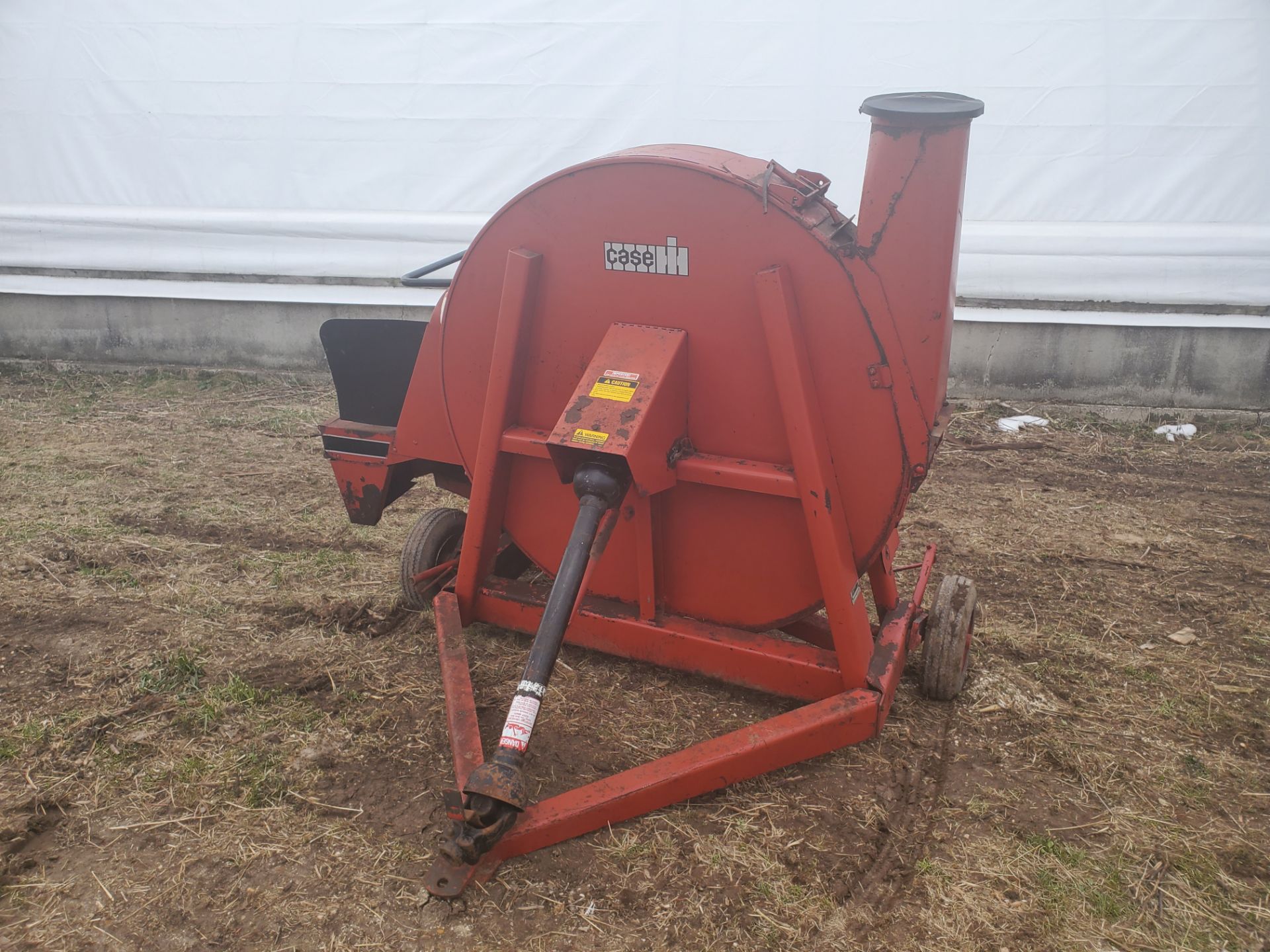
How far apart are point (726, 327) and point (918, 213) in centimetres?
69

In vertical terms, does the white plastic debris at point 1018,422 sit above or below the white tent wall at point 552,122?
below

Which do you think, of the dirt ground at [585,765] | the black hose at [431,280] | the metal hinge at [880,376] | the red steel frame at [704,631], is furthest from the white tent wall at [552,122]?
the metal hinge at [880,376]

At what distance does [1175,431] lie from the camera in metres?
7.36

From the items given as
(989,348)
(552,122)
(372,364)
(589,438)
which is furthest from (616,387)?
(552,122)

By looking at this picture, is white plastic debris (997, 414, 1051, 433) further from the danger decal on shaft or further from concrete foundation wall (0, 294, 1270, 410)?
the danger decal on shaft

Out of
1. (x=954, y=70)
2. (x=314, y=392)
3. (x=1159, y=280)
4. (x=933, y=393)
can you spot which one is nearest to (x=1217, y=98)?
(x=1159, y=280)

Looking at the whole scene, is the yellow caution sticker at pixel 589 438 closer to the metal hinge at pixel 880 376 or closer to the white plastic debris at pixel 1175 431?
the metal hinge at pixel 880 376

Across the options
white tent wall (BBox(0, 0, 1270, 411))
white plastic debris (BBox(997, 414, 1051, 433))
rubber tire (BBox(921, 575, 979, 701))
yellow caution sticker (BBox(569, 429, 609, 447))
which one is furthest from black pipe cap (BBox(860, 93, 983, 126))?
white tent wall (BBox(0, 0, 1270, 411))

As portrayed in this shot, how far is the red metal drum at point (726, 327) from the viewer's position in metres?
3.03

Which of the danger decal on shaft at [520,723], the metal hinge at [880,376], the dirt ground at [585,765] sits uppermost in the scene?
the metal hinge at [880,376]

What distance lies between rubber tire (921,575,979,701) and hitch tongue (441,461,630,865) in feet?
4.40

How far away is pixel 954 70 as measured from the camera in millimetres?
8078

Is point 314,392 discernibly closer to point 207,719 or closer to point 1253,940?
point 207,719

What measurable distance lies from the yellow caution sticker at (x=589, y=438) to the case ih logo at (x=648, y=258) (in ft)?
1.97
